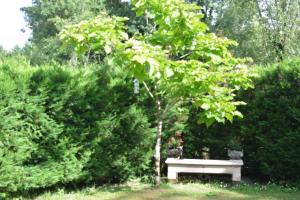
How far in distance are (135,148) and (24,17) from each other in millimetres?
29998

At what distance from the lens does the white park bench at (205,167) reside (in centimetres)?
675

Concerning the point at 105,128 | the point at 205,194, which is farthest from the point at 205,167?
the point at 105,128

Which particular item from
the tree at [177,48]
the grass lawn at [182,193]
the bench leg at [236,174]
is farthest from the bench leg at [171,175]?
the tree at [177,48]

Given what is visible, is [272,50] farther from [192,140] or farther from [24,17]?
[24,17]

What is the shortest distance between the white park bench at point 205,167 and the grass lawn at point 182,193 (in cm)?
27

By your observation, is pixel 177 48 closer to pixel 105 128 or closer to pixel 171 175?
pixel 105 128

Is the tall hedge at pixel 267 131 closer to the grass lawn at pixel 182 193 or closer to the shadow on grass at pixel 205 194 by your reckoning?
the grass lawn at pixel 182 193

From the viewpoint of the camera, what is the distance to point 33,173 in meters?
5.34

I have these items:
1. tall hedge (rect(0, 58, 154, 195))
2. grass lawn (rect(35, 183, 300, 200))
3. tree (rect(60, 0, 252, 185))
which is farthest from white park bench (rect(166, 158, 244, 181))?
tree (rect(60, 0, 252, 185))

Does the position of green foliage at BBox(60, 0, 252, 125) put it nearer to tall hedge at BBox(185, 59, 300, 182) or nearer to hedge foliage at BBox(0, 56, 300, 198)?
hedge foliage at BBox(0, 56, 300, 198)

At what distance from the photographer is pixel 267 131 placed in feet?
22.7

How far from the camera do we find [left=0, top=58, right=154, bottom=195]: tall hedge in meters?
5.11

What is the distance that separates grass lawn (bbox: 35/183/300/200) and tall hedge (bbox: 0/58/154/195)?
259 millimetres

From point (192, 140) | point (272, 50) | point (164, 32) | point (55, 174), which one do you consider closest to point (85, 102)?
point (55, 174)
